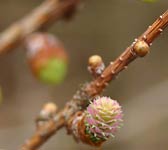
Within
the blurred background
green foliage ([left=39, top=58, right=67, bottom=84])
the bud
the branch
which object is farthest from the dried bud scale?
the blurred background

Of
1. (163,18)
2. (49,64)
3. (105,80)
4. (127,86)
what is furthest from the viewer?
(127,86)

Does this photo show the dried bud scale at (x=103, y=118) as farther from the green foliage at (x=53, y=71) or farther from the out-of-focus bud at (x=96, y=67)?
the green foliage at (x=53, y=71)

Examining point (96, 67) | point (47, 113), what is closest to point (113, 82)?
point (47, 113)

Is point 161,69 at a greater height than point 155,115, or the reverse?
point 161,69

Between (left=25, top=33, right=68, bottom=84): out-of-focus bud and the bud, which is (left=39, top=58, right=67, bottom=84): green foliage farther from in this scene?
the bud

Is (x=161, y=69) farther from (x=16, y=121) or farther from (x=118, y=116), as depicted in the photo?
(x=118, y=116)

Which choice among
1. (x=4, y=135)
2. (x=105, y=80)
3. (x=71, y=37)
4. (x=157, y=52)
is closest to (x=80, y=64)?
(x=71, y=37)

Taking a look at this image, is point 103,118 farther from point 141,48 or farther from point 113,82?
point 113,82
